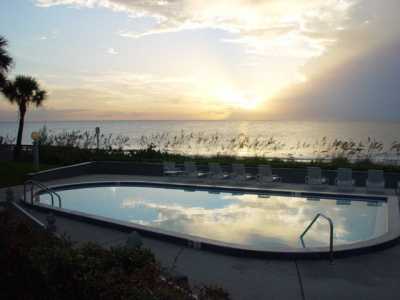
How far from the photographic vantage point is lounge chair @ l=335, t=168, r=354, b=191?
40.9 ft

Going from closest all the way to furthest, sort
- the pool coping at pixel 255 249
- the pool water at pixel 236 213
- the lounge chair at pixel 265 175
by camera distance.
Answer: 1. the pool coping at pixel 255 249
2. the pool water at pixel 236 213
3. the lounge chair at pixel 265 175

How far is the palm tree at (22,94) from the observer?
727 inches

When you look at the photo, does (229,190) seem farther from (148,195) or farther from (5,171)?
(5,171)

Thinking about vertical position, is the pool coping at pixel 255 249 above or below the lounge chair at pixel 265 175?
below

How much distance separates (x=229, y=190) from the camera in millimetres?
12922

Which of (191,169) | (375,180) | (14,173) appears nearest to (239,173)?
(191,169)

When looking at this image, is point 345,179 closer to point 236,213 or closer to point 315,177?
point 315,177

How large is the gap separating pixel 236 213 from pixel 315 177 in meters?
3.93

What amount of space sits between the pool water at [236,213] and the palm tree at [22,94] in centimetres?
724

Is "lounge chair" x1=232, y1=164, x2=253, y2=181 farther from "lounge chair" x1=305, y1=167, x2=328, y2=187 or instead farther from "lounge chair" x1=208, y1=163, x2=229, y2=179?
"lounge chair" x1=305, y1=167, x2=328, y2=187

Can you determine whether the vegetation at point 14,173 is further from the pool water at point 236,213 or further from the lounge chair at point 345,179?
the lounge chair at point 345,179

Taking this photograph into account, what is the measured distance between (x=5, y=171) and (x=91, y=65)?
24.2 ft

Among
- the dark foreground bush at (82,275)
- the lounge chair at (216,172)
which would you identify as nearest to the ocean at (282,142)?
the lounge chair at (216,172)

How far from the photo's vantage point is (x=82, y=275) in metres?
3.30
